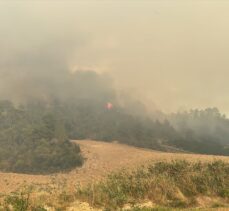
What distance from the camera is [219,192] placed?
22.6 meters

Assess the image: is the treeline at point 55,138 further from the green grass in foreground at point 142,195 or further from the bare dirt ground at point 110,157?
the green grass in foreground at point 142,195

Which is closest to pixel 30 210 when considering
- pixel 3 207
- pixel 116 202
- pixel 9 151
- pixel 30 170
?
pixel 3 207

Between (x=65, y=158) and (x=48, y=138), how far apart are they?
1256 cm

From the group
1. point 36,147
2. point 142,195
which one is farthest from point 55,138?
point 142,195

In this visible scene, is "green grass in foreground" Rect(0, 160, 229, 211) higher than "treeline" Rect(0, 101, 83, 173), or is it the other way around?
"treeline" Rect(0, 101, 83, 173)

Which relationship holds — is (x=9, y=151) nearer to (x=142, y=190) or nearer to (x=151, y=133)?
(x=151, y=133)

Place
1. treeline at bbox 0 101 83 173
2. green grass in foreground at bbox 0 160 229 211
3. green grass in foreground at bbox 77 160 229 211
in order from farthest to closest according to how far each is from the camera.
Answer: treeline at bbox 0 101 83 173, green grass in foreground at bbox 77 160 229 211, green grass in foreground at bbox 0 160 229 211

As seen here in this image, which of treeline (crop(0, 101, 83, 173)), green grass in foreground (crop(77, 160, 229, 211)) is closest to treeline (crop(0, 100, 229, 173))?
treeline (crop(0, 101, 83, 173))

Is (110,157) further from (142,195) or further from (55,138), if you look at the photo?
(142,195)

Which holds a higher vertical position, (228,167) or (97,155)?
(97,155)

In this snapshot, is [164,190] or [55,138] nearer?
[164,190]

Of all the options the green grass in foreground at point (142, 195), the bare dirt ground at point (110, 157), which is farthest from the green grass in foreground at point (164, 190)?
the bare dirt ground at point (110, 157)

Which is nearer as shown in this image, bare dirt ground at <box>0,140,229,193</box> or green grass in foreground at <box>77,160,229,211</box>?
green grass in foreground at <box>77,160,229,211</box>

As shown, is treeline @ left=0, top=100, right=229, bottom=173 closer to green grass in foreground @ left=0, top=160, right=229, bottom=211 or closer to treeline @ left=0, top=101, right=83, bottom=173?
treeline @ left=0, top=101, right=83, bottom=173
